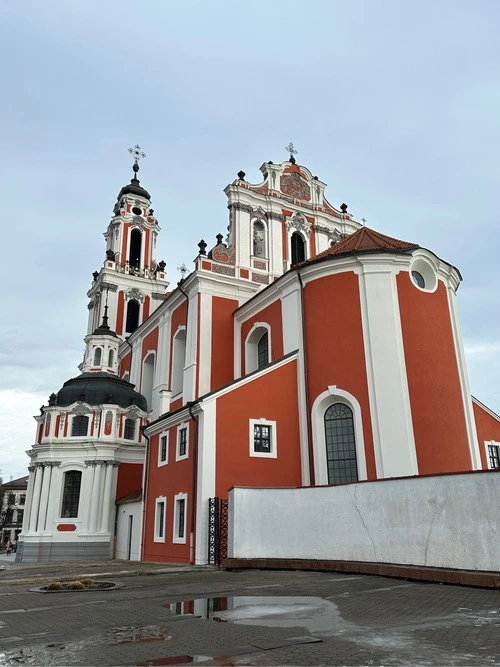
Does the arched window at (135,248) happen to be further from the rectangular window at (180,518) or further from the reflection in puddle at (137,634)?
the reflection in puddle at (137,634)

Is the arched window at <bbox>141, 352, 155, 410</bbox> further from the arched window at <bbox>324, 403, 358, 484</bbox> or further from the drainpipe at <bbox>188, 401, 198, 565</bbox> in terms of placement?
the arched window at <bbox>324, 403, 358, 484</bbox>

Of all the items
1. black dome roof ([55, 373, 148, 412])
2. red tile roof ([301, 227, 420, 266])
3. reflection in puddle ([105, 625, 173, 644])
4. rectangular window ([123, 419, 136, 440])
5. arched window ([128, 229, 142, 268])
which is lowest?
reflection in puddle ([105, 625, 173, 644])

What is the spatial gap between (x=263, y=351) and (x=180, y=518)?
8.45m

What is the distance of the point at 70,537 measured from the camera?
27.2m

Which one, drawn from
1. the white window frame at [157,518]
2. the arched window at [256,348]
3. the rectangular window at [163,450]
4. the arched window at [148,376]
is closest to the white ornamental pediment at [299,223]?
the arched window at [256,348]

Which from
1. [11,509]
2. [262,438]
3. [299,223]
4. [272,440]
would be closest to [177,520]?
[262,438]

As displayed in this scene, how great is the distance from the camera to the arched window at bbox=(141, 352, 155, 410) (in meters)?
33.4

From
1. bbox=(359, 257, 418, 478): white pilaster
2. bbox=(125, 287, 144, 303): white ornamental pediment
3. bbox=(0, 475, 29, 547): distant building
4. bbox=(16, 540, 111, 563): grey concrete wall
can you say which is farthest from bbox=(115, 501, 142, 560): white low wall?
bbox=(0, 475, 29, 547): distant building

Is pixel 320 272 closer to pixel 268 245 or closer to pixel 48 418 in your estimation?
pixel 268 245

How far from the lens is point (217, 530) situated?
54.5ft

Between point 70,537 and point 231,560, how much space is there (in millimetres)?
15246

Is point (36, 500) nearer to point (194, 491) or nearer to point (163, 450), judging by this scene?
point (163, 450)

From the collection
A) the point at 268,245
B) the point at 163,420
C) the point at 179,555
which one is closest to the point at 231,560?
the point at 179,555

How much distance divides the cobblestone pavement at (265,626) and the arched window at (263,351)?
46.6ft
